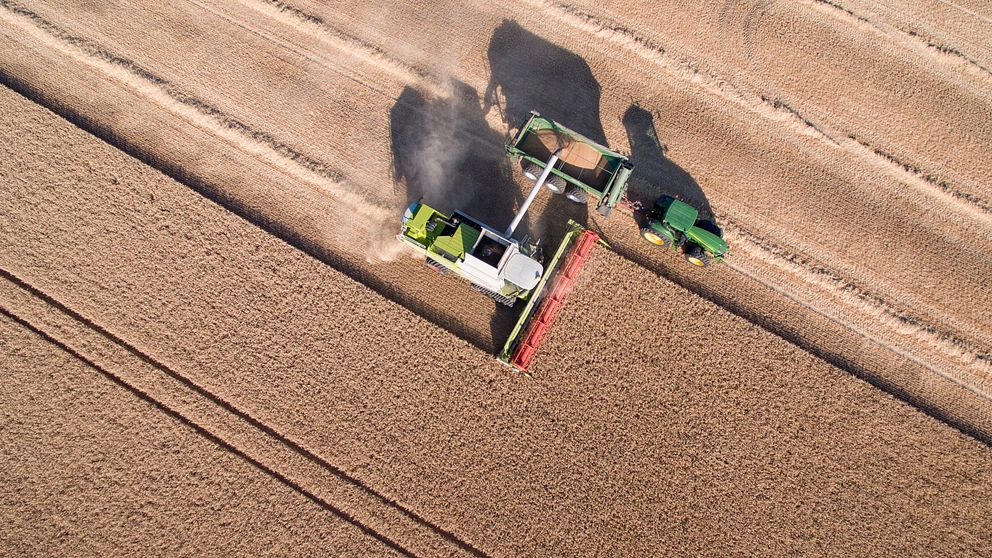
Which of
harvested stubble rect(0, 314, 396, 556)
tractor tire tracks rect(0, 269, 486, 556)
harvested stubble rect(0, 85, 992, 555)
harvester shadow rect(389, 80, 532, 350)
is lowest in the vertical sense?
harvested stubble rect(0, 314, 396, 556)

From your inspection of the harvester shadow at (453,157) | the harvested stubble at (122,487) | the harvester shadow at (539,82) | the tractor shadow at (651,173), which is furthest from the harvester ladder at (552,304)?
the harvested stubble at (122,487)

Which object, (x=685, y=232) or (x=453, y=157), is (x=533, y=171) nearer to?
(x=453, y=157)

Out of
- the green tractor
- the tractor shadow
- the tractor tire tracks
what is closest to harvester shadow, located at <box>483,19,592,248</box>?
the tractor shadow

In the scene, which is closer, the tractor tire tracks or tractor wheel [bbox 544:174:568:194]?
the tractor tire tracks

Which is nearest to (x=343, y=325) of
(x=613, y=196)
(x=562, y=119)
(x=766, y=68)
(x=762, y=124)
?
(x=613, y=196)

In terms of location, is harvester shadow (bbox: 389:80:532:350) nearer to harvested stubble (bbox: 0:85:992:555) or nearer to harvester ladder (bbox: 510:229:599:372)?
harvester ladder (bbox: 510:229:599:372)

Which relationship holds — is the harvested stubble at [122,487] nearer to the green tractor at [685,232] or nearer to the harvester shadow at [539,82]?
the green tractor at [685,232]

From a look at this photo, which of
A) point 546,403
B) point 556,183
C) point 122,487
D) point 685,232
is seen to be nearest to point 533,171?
point 556,183

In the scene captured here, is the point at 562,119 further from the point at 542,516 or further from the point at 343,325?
the point at 542,516
